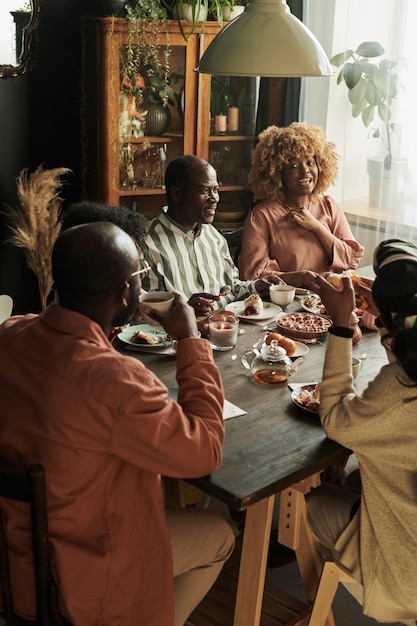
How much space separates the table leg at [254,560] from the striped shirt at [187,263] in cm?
109

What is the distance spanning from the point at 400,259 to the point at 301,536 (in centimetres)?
92

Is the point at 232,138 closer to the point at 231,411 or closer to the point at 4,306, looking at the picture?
the point at 4,306

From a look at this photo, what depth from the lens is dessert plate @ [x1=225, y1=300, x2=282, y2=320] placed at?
2.67 meters

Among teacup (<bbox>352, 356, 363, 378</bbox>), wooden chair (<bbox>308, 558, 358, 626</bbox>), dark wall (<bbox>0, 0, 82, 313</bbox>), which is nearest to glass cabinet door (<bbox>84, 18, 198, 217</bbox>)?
dark wall (<bbox>0, 0, 82, 313</bbox>)

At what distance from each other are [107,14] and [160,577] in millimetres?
2910

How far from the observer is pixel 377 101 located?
12.8 feet

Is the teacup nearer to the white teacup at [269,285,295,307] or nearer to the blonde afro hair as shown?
the white teacup at [269,285,295,307]

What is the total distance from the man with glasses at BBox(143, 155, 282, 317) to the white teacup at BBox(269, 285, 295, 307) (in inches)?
4.5

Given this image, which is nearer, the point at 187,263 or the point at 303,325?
the point at 303,325

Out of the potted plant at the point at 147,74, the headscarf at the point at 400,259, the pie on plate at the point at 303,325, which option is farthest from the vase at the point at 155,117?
the headscarf at the point at 400,259

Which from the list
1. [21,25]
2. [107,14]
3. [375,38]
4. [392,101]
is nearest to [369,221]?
[392,101]

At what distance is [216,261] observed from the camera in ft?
10.1

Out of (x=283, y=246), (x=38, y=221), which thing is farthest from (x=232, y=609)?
(x=38, y=221)

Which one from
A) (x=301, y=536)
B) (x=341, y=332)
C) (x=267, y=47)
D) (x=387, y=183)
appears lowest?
(x=301, y=536)
